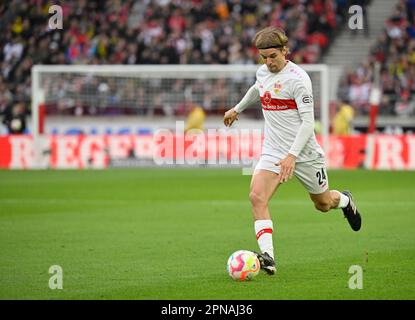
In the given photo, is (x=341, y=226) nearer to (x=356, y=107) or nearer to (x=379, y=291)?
(x=379, y=291)

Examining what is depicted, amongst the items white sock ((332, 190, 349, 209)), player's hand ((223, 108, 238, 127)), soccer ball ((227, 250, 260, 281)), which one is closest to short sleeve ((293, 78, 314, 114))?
player's hand ((223, 108, 238, 127))

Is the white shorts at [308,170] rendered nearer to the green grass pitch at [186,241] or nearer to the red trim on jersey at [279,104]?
the red trim on jersey at [279,104]

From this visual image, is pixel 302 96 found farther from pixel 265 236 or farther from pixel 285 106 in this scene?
pixel 265 236

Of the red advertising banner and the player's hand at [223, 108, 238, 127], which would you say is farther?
the red advertising banner

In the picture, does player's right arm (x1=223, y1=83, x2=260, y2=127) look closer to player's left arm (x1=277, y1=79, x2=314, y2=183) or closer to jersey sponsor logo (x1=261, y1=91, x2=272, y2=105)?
jersey sponsor logo (x1=261, y1=91, x2=272, y2=105)

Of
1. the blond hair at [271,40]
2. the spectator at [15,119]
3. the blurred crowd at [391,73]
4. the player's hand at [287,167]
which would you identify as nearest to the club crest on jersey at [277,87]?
the blond hair at [271,40]

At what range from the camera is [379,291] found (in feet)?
27.7

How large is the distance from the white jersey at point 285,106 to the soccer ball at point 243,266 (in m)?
1.12

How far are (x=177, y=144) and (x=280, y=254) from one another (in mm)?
17832

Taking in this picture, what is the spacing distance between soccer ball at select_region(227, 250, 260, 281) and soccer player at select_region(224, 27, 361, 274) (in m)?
0.21

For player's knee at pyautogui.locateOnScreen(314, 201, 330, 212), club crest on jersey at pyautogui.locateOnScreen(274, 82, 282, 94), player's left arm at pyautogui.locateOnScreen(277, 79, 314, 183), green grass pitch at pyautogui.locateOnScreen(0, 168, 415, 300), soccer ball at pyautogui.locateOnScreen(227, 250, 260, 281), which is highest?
A: club crest on jersey at pyautogui.locateOnScreen(274, 82, 282, 94)

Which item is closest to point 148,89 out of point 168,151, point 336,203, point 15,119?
point 168,151

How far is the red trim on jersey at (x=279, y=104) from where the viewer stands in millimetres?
9735

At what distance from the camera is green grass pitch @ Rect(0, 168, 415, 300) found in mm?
8750
